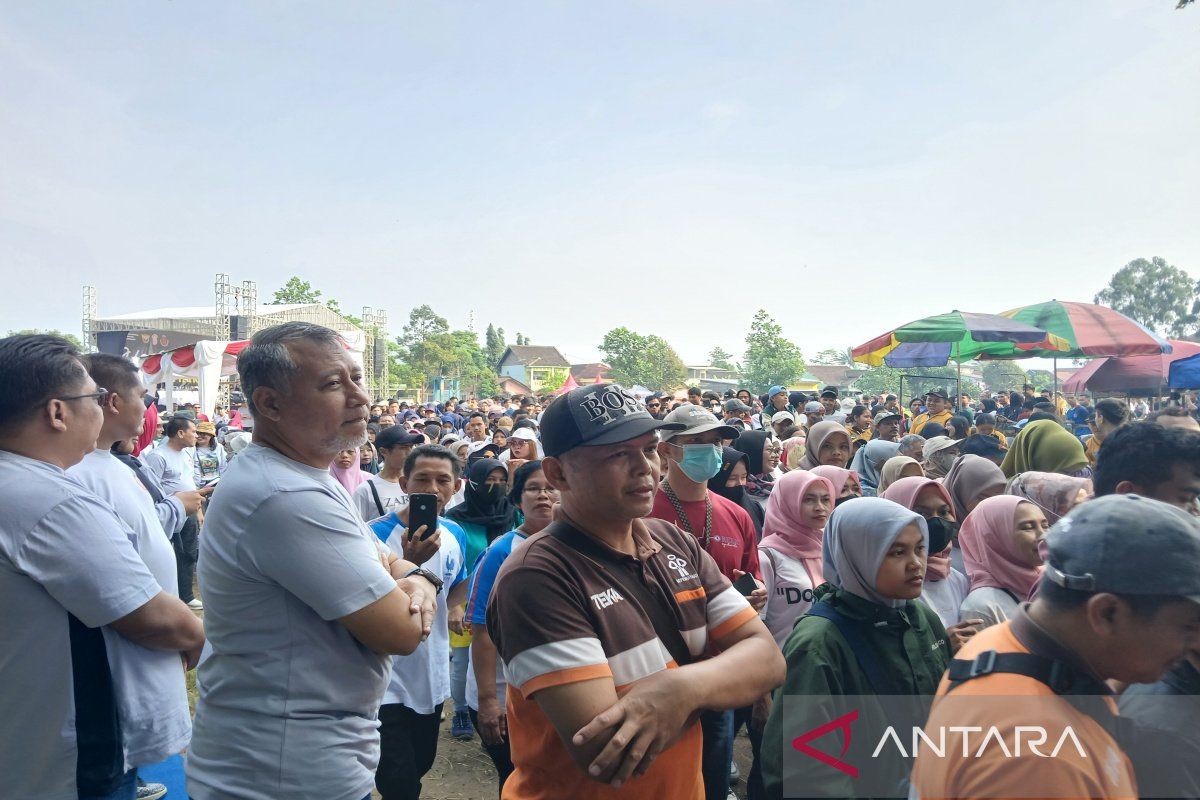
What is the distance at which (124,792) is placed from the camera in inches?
83.2

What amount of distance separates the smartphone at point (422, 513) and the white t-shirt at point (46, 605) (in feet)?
2.55

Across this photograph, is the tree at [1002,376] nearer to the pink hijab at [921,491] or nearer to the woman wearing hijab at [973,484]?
the woman wearing hijab at [973,484]

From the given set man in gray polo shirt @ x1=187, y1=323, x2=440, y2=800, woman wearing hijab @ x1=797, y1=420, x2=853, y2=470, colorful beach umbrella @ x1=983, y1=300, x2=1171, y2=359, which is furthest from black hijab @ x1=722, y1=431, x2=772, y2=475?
colorful beach umbrella @ x1=983, y1=300, x2=1171, y2=359

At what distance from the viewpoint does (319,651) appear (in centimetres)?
173

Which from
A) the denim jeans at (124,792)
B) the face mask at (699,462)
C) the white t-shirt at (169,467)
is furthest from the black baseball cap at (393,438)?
the white t-shirt at (169,467)

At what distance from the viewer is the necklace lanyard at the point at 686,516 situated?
12.1ft

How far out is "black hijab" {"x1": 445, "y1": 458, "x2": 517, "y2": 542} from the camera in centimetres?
459

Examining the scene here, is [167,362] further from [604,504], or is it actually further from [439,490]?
[604,504]

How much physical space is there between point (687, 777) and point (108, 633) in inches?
65.4

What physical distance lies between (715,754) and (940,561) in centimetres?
140

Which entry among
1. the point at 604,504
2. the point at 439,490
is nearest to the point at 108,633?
the point at 604,504

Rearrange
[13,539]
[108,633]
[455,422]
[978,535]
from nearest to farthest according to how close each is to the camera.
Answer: [13,539] < [108,633] < [978,535] < [455,422]

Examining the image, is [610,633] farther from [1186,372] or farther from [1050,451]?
[1186,372]

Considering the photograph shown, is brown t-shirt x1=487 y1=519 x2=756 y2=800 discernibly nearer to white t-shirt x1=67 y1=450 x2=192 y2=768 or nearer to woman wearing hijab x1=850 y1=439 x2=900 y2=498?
white t-shirt x1=67 y1=450 x2=192 y2=768
